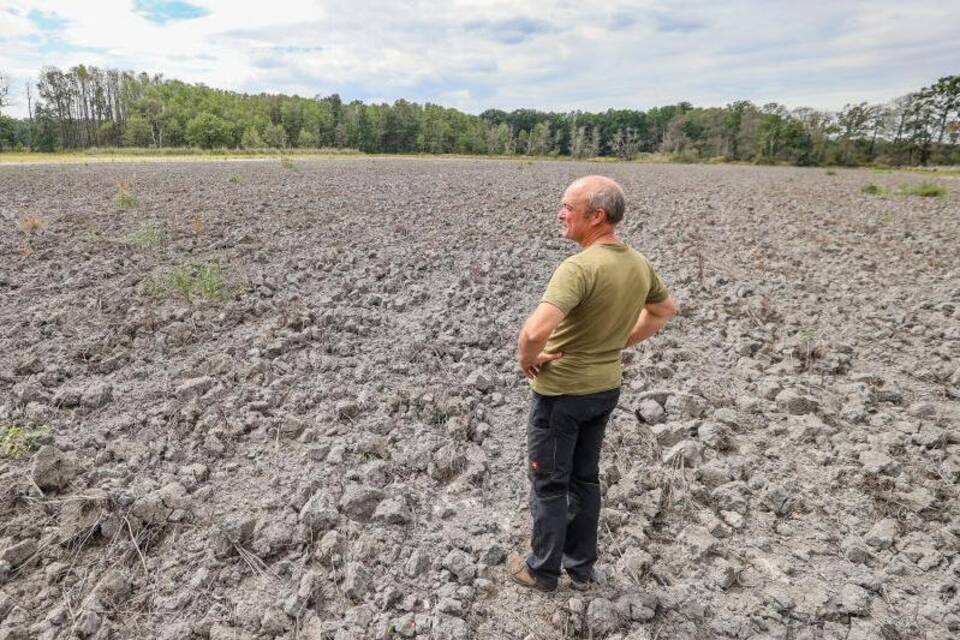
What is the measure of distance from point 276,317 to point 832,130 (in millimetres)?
105966

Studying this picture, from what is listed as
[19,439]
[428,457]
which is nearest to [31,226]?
[19,439]

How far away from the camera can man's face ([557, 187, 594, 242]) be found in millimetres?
2822

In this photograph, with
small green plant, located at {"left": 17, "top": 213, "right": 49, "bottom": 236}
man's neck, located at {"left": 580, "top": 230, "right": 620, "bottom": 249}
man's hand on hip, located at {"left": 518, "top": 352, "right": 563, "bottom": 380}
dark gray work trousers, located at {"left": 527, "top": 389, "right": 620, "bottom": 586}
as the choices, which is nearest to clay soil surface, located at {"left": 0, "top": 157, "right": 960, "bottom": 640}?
dark gray work trousers, located at {"left": 527, "top": 389, "right": 620, "bottom": 586}

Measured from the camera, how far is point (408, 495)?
13.0ft

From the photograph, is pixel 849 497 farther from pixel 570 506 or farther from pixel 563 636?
pixel 563 636

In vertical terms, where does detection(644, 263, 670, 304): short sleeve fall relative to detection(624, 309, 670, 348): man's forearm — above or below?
above

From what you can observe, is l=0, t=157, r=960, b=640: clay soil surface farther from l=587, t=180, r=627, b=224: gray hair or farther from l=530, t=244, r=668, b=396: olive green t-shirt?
l=587, t=180, r=627, b=224: gray hair

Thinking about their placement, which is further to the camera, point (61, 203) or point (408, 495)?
point (61, 203)

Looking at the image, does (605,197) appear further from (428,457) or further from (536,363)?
(428,457)

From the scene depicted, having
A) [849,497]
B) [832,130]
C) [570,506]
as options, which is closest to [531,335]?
[570,506]

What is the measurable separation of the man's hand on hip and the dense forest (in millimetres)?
85208

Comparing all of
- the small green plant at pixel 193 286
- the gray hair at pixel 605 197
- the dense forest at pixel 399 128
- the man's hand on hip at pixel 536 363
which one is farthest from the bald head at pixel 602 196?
the dense forest at pixel 399 128

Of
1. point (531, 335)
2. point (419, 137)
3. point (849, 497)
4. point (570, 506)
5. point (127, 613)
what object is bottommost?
point (127, 613)

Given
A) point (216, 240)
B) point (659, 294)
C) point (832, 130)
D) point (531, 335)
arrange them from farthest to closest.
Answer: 1. point (832, 130)
2. point (216, 240)
3. point (659, 294)
4. point (531, 335)
